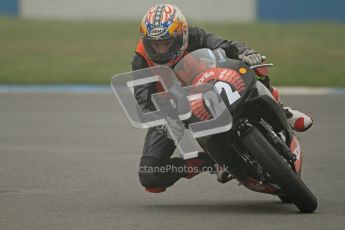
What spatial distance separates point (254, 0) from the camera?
2605 centimetres

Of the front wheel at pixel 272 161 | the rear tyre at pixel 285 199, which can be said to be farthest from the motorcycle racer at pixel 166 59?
the front wheel at pixel 272 161

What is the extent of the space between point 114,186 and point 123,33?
1811 centimetres

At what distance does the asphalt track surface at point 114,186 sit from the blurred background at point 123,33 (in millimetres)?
7234

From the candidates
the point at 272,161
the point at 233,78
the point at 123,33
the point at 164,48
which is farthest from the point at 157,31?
the point at 123,33

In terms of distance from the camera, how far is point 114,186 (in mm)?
8414

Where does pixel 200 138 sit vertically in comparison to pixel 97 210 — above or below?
above

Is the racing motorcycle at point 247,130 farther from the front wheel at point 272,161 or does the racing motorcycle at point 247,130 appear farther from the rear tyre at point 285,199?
the rear tyre at point 285,199

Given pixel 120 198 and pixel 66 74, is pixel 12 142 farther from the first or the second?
pixel 66 74

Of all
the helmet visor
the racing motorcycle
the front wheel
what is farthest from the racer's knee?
the front wheel

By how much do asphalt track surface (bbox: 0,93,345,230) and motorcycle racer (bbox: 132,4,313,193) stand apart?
265 millimetres

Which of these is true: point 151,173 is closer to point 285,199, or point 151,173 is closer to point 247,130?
point 285,199

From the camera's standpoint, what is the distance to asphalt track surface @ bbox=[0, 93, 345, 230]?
662 centimetres

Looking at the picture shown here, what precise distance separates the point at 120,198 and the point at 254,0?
61.9ft

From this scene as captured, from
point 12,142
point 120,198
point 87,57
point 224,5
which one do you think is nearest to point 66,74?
point 87,57
